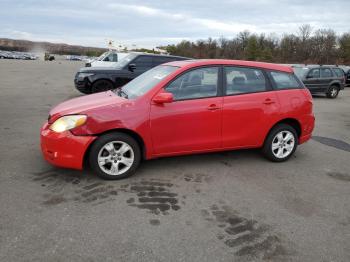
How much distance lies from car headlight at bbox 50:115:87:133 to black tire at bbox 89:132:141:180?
0.33 m

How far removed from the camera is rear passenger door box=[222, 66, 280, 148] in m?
5.27

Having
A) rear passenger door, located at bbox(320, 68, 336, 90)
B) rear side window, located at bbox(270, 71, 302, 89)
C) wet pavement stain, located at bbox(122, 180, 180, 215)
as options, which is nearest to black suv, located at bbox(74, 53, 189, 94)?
rear side window, located at bbox(270, 71, 302, 89)

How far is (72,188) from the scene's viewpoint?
440cm

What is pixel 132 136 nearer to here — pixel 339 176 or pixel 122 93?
pixel 122 93

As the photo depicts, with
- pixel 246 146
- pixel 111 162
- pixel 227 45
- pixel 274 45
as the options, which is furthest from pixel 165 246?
pixel 227 45

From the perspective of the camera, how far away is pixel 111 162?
4688 millimetres

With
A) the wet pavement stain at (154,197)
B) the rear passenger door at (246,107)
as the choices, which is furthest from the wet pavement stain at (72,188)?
the rear passenger door at (246,107)

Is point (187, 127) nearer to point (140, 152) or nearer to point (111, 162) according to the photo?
point (140, 152)

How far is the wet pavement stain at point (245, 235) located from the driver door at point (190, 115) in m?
1.29

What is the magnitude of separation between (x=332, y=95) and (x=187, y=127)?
1523 centimetres

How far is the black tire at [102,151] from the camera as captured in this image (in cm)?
459

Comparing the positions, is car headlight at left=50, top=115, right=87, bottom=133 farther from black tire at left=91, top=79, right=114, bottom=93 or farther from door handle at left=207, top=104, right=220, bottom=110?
black tire at left=91, top=79, right=114, bottom=93

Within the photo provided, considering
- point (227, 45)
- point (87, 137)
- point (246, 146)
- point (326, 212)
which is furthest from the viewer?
point (227, 45)

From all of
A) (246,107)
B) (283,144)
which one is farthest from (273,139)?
(246,107)
